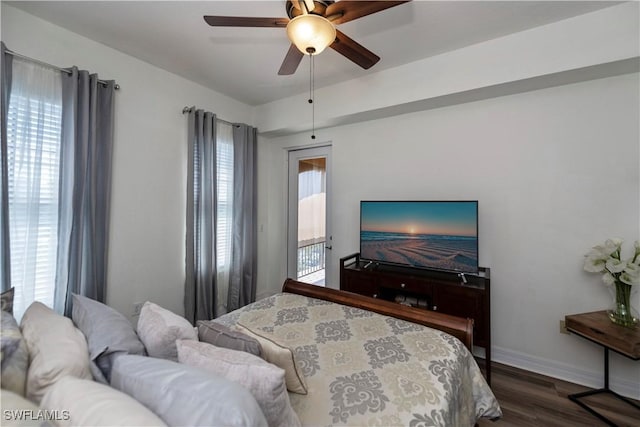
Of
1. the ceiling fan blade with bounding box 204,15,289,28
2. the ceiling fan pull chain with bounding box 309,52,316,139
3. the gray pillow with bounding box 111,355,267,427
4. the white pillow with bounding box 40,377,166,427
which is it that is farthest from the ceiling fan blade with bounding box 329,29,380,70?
the white pillow with bounding box 40,377,166,427

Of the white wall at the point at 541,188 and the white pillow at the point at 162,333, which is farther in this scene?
the white wall at the point at 541,188

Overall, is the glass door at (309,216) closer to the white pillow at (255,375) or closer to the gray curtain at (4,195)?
the white pillow at (255,375)

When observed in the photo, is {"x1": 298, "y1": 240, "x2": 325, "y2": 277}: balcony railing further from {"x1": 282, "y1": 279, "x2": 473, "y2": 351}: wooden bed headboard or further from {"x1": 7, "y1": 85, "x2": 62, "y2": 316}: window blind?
{"x1": 7, "y1": 85, "x2": 62, "y2": 316}: window blind

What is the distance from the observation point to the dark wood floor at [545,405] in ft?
5.84

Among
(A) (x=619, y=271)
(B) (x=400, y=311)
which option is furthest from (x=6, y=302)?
(A) (x=619, y=271)

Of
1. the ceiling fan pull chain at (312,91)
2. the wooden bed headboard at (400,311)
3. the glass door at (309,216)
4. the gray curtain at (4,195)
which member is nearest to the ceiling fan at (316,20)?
the ceiling fan pull chain at (312,91)

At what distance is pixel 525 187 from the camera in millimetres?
2404

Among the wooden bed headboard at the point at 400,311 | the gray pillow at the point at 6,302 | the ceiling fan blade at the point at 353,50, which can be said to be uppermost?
the ceiling fan blade at the point at 353,50

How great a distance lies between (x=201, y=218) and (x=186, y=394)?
2452 mm

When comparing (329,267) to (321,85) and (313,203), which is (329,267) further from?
(321,85)

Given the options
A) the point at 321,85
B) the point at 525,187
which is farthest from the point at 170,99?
A: the point at 525,187

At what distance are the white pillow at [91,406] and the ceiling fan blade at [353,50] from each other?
193 cm

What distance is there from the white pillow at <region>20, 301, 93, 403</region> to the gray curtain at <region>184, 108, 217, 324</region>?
5.76 ft

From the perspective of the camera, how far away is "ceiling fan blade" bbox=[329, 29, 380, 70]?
167 centimetres
